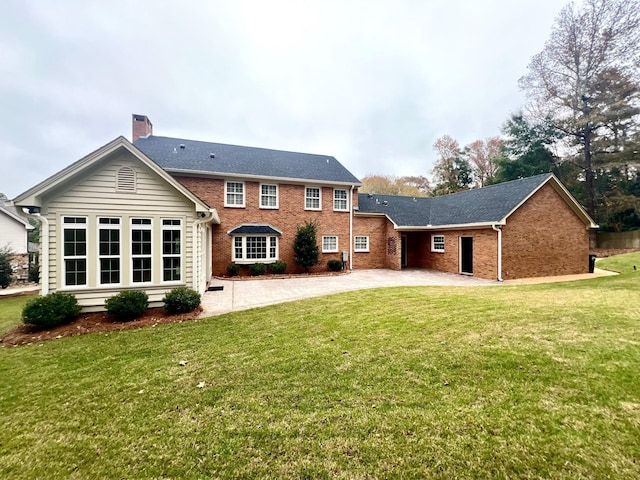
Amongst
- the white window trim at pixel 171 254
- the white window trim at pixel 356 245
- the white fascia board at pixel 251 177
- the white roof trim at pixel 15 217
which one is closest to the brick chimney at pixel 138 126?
the white fascia board at pixel 251 177

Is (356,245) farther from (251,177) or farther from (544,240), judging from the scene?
(544,240)

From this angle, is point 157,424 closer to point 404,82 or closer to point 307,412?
point 307,412

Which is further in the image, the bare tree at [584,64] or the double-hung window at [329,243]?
the bare tree at [584,64]

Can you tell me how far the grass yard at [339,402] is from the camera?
2.37 m

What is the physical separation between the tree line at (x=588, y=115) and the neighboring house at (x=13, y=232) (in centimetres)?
4223

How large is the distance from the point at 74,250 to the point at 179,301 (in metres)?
3.25

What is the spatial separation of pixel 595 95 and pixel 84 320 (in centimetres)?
3774

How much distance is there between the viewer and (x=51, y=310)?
6.79 metres

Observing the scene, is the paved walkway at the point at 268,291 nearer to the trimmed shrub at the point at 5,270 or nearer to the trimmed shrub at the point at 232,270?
the trimmed shrub at the point at 232,270

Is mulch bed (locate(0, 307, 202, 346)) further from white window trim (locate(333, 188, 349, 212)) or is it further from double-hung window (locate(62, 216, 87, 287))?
white window trim (locate(333, 188, 349, 212))

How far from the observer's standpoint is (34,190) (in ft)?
23.4

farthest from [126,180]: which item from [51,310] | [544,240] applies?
[544,240]

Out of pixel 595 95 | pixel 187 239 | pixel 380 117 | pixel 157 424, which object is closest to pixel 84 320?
pixel 187 239

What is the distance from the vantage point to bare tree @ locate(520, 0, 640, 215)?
70.8 ft
